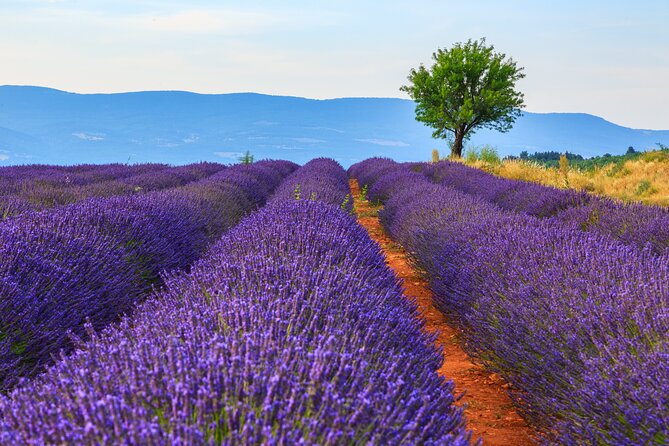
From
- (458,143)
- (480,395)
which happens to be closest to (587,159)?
(458,143)

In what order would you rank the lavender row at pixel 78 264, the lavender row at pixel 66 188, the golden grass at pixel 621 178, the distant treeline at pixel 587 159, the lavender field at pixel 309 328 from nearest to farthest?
the lavender field at pixel 309 328
the lavender row at pixel 78 264
the lavender row at pixel 66 188
the golden grass at pixel 621 178
the distant treeline at pixel 587 159

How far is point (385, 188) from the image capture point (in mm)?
12570

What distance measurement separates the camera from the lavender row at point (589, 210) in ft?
17.2

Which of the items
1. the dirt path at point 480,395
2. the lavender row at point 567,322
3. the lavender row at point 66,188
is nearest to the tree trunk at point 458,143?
the lavender row at point 66,188

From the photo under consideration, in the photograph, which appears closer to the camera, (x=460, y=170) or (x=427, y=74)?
(x=460, y=170)

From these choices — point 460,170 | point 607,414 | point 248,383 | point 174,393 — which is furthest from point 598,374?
point 460,170

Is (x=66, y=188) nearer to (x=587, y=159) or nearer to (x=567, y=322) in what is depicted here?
(x=567, y=322)

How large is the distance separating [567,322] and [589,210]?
12.3ft

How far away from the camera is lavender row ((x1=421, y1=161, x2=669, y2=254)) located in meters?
5.23

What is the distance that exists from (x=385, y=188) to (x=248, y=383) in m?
11.1

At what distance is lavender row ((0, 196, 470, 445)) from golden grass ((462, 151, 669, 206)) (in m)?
9.86

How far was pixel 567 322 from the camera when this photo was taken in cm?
293

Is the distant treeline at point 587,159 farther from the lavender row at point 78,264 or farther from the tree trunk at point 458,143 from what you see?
the lavender row at point 78,264

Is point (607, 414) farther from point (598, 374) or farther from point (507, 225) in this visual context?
point (507, 225)
